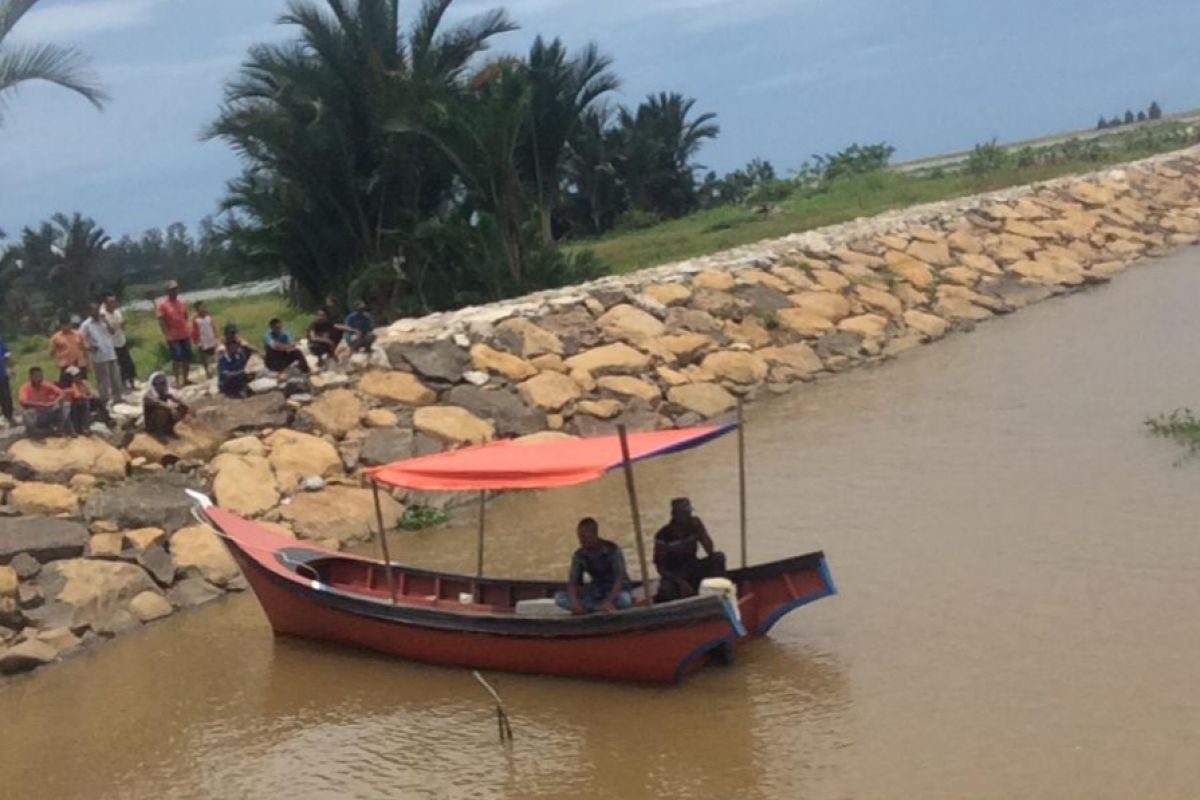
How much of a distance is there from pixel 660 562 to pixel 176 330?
10599mm

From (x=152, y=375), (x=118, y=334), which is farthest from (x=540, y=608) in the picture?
(x=118, y=334)

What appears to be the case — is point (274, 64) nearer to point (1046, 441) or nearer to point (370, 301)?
point (370, 301)

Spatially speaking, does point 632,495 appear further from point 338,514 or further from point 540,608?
point 338,514

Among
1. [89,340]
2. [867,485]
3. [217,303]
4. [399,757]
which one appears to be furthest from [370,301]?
[217,303]

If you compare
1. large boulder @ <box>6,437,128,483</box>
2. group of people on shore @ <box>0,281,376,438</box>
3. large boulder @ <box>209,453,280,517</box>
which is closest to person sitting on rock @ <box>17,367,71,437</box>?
group of people on shore @ <box>0,281,376,438</box>

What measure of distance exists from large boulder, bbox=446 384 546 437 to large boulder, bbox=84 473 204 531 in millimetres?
4175

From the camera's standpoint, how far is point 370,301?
2694 cm

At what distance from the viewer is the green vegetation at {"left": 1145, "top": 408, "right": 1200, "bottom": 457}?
50.0 feet

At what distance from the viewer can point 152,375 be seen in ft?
58.2

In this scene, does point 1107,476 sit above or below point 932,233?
below

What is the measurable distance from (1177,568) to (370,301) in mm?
17720

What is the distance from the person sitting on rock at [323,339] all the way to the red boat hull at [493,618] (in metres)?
6.87

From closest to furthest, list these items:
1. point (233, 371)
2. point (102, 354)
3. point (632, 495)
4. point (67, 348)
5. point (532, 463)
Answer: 1. point (632, 495)
2. point (532, 463)
3. point (67, 348)
4. point (233, 371)
5. point (102, 354)

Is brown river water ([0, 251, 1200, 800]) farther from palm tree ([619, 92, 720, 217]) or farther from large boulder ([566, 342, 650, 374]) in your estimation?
palm tree ([619, 92, 720, 217])
